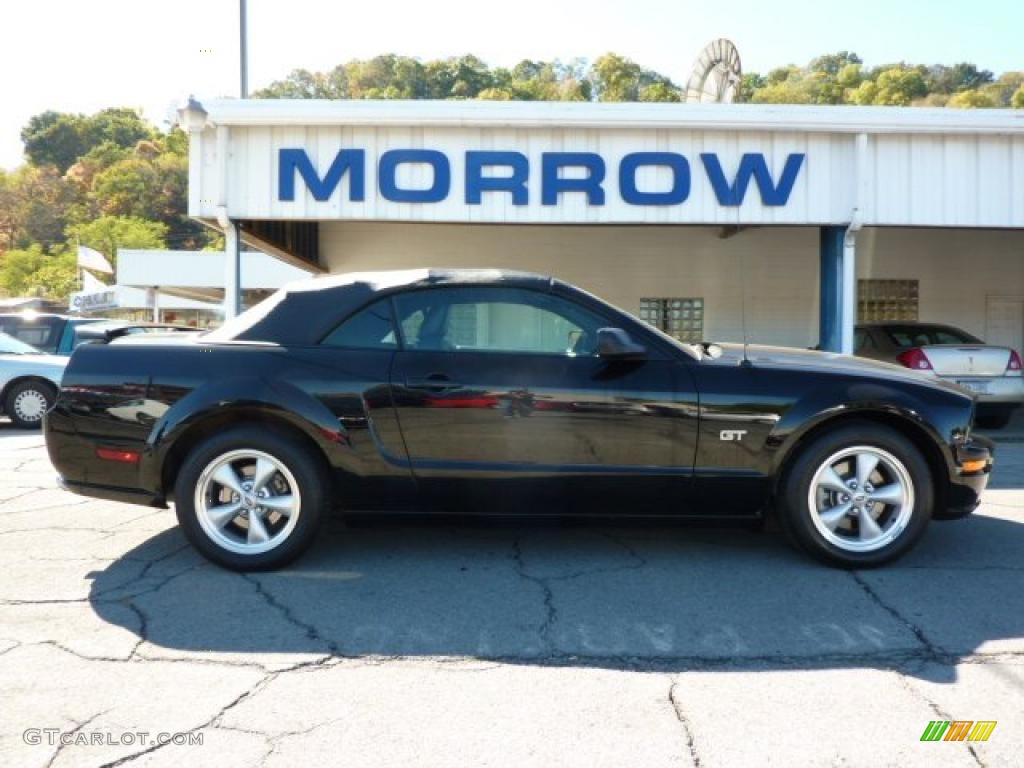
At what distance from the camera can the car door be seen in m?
4.21

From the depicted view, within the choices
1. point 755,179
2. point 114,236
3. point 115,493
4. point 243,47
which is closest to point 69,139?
point 114,236

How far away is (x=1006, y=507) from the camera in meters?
5.93

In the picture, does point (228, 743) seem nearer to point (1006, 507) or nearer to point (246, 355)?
point (246, 355)

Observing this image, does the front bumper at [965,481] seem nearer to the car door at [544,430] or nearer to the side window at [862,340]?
the car door at [544,430]

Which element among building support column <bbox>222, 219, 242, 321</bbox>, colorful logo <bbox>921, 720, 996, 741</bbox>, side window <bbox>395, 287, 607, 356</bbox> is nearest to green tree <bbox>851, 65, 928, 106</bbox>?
building support column <bbox>222, 219, 242, 321</bbox>

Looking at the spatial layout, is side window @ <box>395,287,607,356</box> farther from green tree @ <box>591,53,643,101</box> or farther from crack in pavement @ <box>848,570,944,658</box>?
green tree @ <box>591,53,643,101</box>

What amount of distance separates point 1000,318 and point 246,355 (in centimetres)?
1626

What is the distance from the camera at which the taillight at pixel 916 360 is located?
10.2 m

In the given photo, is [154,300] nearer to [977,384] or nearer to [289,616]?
[977,384]

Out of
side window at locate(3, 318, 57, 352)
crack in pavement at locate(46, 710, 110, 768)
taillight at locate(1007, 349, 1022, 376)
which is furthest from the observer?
side window at locate(3, 318, 57, 352)

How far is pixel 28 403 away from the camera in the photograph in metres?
11.5

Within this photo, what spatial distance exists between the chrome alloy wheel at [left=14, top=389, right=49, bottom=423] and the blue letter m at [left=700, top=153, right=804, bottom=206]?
30.3ft

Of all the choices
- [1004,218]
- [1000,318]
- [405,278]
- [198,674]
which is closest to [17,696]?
[198,674]

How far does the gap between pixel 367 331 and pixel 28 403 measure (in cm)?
917
